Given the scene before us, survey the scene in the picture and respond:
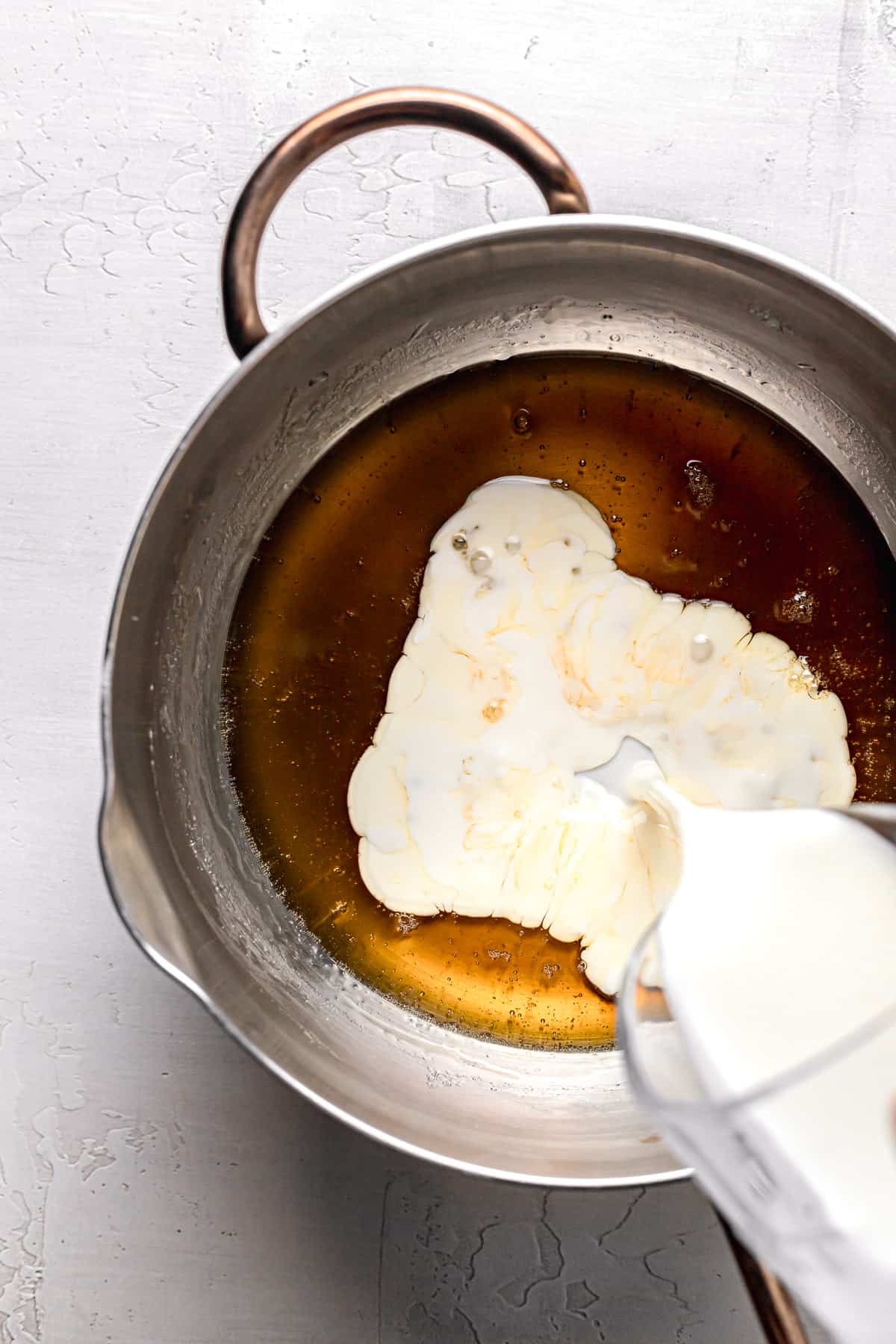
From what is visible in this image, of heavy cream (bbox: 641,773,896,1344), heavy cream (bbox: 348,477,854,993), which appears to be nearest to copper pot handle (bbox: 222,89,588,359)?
heavy cream (bbox: 348,477,854,993)

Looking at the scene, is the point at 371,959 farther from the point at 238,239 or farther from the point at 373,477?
the point at 238,239

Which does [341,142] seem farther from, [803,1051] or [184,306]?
[803,1051]

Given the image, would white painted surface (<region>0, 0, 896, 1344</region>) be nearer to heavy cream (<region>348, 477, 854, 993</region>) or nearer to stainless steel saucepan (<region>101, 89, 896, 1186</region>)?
stainless steel saucepan (<region>101, 89, 896, 1186</region>)

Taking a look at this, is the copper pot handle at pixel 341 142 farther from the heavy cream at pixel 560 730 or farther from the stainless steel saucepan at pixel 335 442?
the heavy cream at pixel 560 730

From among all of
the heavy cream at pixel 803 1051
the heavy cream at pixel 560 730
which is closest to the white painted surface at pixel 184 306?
the heavy cream at pixel 560 730

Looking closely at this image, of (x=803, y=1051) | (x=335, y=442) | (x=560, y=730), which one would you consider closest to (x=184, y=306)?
(x=335, y=442)

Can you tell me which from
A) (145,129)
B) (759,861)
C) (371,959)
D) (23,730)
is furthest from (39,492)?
(759,861)
